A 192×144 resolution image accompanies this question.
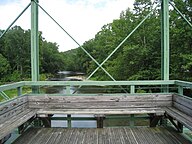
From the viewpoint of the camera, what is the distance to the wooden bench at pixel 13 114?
2.48 m

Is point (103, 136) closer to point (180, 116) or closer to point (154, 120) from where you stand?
point (154, 120)

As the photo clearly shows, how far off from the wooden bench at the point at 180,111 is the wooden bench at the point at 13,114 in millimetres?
1876

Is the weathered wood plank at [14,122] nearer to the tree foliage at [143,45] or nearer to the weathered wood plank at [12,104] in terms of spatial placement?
the weathered wood plank at [12,104]

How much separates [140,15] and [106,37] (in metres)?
3.43

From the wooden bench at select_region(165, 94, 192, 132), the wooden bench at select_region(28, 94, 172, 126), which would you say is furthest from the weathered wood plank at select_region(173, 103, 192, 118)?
the wooden bench at select_region(28, 94, 172, 126)

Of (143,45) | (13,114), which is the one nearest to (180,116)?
(13,114)

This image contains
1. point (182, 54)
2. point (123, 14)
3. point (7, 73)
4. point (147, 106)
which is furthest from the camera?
point (7, 73)

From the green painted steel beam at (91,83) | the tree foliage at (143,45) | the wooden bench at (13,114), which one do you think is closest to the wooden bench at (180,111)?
the green painted steel beam at (91,83)

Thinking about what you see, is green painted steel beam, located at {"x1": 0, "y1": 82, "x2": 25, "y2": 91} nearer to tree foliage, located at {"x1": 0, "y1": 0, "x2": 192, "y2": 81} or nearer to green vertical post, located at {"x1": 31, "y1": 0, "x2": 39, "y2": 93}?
green vertical post, located at {"x1": 31, "y1": 0, "x2": 39, "y2": 93}

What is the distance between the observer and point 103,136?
3.05m

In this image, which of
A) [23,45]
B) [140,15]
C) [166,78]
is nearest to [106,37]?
[140,15]

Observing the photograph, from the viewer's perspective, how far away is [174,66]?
12547 millimetres

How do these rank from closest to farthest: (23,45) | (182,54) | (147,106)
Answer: (147,106), (182,54), (23,45)

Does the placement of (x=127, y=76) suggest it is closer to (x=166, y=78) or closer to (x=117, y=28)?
(x=117, y=28)
